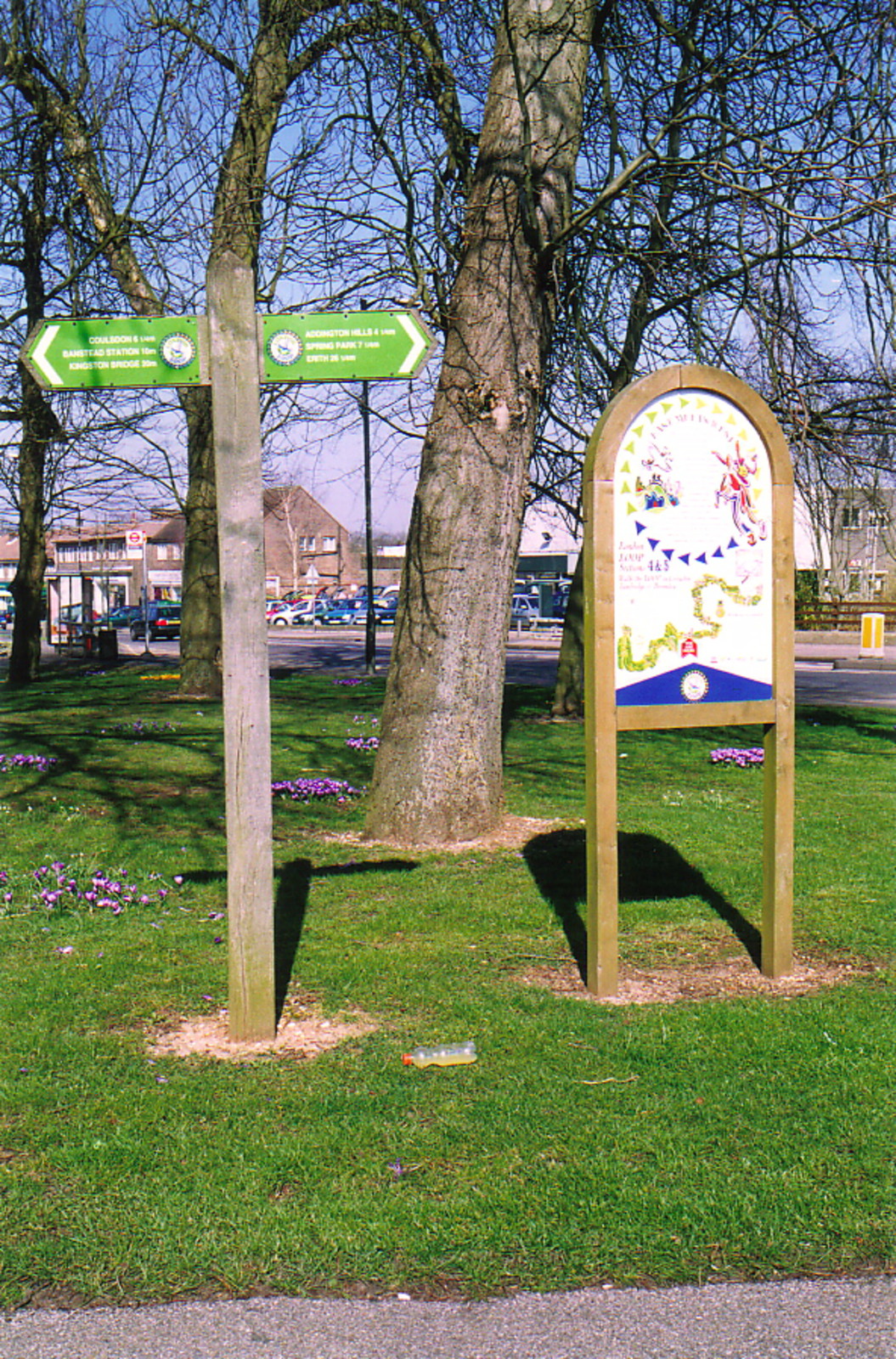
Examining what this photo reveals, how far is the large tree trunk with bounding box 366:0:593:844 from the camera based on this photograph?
830cm

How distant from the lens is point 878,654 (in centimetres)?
3189

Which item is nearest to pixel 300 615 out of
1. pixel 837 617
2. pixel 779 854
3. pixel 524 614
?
pixel 524 614

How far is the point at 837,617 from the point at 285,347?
139 feet

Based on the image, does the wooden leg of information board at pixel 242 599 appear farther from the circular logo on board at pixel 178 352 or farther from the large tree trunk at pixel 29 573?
the large tree trunk at pixel 29 573

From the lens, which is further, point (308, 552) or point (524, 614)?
point (308, 552)

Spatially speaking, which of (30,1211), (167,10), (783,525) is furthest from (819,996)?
(167,10)

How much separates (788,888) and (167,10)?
1134 centimetres

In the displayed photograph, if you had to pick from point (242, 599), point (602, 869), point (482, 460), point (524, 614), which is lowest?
point (602, 869)

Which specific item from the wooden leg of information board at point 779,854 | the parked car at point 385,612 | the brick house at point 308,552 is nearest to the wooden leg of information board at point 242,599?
the wooden leg of information board at point 779,854

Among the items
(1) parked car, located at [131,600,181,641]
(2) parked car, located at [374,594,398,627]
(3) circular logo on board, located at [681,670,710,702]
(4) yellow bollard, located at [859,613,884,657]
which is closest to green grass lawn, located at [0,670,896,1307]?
(3) circular logo on board, located at [681,670,710,702]

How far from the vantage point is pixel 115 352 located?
4.71 meters

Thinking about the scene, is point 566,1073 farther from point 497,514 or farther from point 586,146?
point 586,146

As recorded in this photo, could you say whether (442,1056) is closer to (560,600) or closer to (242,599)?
(242,599)

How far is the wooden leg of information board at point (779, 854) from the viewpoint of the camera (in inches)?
226
